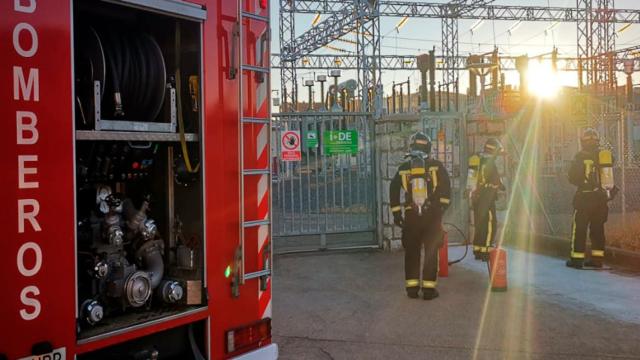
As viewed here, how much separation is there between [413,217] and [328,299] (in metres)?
1.48

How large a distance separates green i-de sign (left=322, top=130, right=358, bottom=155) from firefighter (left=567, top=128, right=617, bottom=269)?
3612mm

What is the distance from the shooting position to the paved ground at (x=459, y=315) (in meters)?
5.89

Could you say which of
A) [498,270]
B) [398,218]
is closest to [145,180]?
[398,218]

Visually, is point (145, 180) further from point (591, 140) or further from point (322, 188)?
point (591, 140)

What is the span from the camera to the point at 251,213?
3.55 metres

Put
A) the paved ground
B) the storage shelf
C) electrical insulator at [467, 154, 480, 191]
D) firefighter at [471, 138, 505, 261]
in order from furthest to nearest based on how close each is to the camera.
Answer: electrical insulator at [467, 154, 480, 191]
firefighter at [471, 138, 505, 261]
the paved ground
the storage shelf

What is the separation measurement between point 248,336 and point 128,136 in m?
1.31

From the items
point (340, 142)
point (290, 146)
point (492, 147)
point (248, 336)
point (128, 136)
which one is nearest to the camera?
point (128, 136)

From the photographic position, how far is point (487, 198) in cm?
1005

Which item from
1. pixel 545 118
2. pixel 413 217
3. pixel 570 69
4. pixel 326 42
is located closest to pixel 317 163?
pixel 413 217

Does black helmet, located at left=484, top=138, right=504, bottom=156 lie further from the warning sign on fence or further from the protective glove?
the warning sign on fence

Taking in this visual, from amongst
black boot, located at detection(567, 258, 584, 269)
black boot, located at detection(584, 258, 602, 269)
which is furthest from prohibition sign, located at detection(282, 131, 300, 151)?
black boot, located at detection(584, 258, 602, 269)

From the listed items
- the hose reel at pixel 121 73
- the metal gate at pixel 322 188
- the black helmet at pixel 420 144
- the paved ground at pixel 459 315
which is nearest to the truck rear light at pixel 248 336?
the hose reel at pixel 121 73

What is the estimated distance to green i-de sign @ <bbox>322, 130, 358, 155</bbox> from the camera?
35.0 feet
